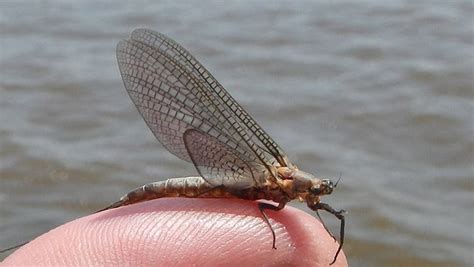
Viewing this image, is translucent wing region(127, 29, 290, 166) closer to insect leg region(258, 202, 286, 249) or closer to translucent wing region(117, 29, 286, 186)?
translucent wing region(117, 29, 286, 186)

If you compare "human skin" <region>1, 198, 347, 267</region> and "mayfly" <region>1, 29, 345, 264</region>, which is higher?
"mayfly" <region>1, 29, 345, 264</region>

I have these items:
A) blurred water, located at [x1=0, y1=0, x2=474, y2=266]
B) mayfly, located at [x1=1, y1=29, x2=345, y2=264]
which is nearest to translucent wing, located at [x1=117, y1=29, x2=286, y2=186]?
mayfly, located at [x1=1, y1=29, x2=345, y2=264]

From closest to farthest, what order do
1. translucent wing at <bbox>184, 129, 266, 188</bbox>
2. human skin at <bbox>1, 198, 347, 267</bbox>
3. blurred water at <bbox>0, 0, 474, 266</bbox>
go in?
human skin at <bbox>1, 198, 347, 267</bbox>, translucent wing at <bbox>184, 129, 266, 188</bbox>, blurred water at <bbox>0, 0, 474, 266</bbox>

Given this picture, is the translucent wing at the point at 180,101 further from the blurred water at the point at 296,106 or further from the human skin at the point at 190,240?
the blurred water at the point at 296,106

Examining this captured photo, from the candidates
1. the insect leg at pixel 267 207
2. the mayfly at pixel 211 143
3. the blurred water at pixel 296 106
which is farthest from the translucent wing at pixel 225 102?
the blurred water at pixel 296 106

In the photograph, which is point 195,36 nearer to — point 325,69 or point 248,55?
point 248,55

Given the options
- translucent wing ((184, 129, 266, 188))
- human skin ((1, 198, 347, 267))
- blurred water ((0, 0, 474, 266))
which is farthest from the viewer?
blurred water ((0, 0, 474, 266))

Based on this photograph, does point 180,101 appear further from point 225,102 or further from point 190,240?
point 190,240

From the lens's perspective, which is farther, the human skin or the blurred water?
the blurred water
